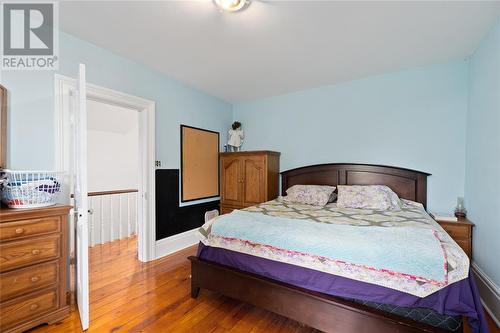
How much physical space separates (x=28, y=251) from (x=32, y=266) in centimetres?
12

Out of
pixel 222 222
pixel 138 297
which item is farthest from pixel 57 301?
pixel 222 222

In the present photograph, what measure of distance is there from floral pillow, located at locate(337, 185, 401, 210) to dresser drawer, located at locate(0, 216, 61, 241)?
2.90 meters

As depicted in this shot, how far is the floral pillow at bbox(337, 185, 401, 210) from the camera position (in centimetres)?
265

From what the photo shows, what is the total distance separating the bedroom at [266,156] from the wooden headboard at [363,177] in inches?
0.8

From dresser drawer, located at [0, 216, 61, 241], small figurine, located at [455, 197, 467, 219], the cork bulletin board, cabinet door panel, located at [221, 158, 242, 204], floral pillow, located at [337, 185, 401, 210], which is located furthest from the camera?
cabinet door panel, located at [221, 158, 242, 204]

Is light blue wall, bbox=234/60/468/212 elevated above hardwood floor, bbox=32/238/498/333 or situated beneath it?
elevated above

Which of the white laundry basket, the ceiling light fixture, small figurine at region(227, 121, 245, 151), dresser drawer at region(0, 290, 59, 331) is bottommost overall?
dresser drawer at region(0, 290, 59, 331)

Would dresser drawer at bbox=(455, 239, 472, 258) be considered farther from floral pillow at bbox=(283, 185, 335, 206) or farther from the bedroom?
floral pillow at bbox=(283, 185, 335, 206)

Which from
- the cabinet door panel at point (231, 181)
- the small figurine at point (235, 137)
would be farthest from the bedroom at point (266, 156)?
the small figurine at point (235, 137)

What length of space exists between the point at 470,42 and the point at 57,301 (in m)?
4.50

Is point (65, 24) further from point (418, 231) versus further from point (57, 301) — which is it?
point (418, 231)

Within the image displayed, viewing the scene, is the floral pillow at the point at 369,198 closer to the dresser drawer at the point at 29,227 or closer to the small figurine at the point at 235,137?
Result: the small figurine at the point at 235,137

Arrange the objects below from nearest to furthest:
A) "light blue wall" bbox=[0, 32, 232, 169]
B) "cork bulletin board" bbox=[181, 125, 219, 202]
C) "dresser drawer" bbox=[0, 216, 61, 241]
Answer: "dresser drawer" bbox=[0, 216, 61, 241] < "light blue wall" bbox=[0, 32, 232, 169] < "cork bulletin board" bbox=[181, 125, 219, 202]

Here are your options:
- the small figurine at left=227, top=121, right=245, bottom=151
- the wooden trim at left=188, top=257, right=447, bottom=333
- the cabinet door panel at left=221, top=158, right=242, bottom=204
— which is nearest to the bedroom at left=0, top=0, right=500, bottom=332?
the wooden trim at left=188, top=257, right=447, bottom=333
